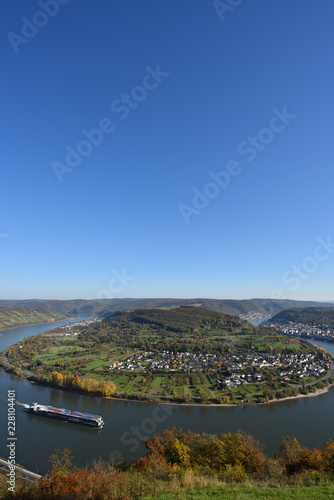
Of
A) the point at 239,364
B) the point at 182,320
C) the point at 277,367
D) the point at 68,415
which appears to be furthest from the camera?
the point at 182,320

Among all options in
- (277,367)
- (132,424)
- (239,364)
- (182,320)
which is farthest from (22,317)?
(277,367)

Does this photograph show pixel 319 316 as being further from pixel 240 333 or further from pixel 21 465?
pixel 21 465

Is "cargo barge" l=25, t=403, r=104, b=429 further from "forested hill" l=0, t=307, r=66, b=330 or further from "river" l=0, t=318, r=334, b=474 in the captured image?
"forested hill" l=0, t=307, r=66, b=330

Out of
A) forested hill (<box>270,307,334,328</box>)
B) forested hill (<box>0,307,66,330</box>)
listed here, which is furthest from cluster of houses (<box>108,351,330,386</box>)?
forested hill (<box>0,307,66,330</box>)

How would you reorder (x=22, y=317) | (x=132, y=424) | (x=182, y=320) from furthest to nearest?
(x=22, y=317)
(x=182, y=320)
(x=132, y=424)

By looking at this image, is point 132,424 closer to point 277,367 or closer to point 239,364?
point 239,364

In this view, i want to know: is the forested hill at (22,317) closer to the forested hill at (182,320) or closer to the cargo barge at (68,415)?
the forested hill at (182,320)
